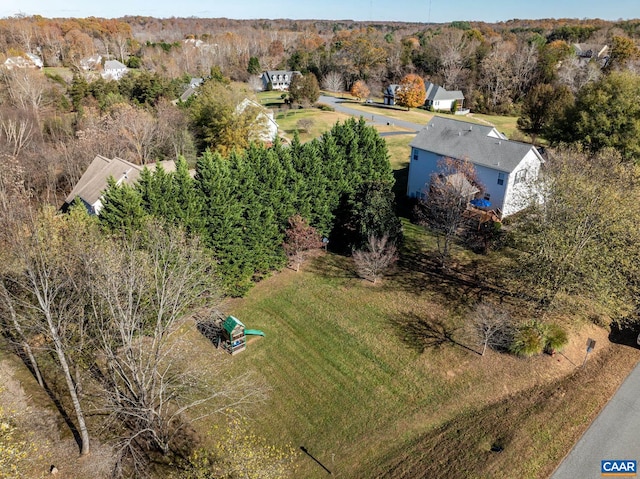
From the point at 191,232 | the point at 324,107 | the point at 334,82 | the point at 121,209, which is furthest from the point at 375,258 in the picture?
the point at 334,82

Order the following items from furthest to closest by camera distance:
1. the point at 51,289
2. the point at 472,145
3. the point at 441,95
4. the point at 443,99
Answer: the point at 441,95
the point at 443,99
the point at 472,145
the point at 51,289

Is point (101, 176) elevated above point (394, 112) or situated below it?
below

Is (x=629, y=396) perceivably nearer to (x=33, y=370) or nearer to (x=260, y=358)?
(x=260, y=358)

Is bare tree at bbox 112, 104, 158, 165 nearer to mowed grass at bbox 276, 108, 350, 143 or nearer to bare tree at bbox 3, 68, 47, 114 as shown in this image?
bare tree at bbox 3, 68, 47, 114

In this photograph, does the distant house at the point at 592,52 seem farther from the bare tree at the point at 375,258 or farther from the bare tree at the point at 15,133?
the bare tree at the point at 15,133

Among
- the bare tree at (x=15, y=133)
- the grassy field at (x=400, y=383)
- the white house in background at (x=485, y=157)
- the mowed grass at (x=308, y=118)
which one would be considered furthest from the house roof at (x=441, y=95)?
the bare tree at (x=15, y=133)

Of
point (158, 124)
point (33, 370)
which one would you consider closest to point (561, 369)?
point (33, 370)

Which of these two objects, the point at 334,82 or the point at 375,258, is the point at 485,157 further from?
the point at 334,82
